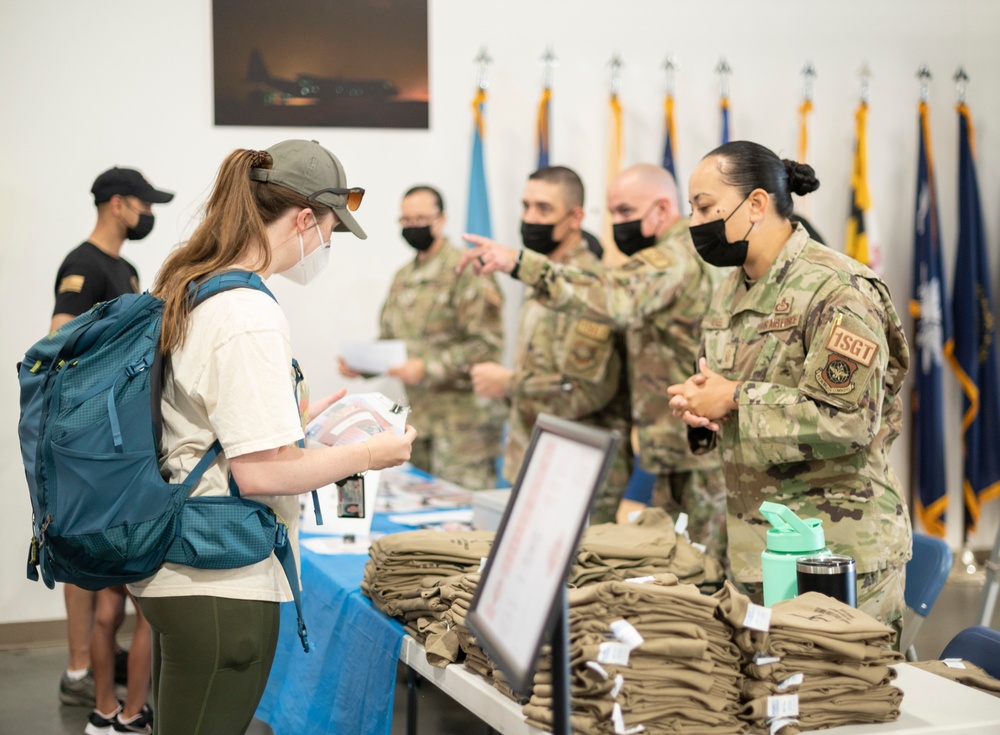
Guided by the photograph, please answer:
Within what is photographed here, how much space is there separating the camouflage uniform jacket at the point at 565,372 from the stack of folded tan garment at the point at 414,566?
4.05 ft

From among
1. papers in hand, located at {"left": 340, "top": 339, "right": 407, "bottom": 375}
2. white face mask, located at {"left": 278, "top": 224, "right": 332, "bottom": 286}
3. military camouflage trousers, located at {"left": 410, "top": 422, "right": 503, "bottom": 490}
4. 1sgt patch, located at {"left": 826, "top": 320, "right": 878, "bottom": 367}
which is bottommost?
military camouflage trousers, located at {"left": 410, "top": 422, "right": 503, "bottom": 490}

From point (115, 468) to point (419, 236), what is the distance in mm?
3287

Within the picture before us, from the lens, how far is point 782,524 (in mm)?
1858

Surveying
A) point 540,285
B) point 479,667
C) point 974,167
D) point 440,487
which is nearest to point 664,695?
point 479,667

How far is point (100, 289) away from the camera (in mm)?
3533

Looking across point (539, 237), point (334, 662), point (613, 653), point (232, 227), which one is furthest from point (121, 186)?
point (613, 653)

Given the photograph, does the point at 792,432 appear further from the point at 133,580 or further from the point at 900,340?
the point at 133,580

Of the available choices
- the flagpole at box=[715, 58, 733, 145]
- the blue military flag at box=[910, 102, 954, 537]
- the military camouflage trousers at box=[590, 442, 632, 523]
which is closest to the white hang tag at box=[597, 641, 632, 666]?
the military camouflage trousers at box=[590, 442, 632, 523]

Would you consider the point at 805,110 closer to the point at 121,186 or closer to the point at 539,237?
the point at 539,237

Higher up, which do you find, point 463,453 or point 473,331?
point 473,331

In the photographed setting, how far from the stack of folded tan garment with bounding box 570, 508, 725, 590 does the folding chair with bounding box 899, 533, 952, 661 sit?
53 centimetres

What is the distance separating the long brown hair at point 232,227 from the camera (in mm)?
1704

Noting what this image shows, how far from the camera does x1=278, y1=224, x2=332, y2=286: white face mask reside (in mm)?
1826

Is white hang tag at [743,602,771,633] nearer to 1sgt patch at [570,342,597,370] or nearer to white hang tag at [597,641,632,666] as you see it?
white hang tag at [597,641,632,666]
